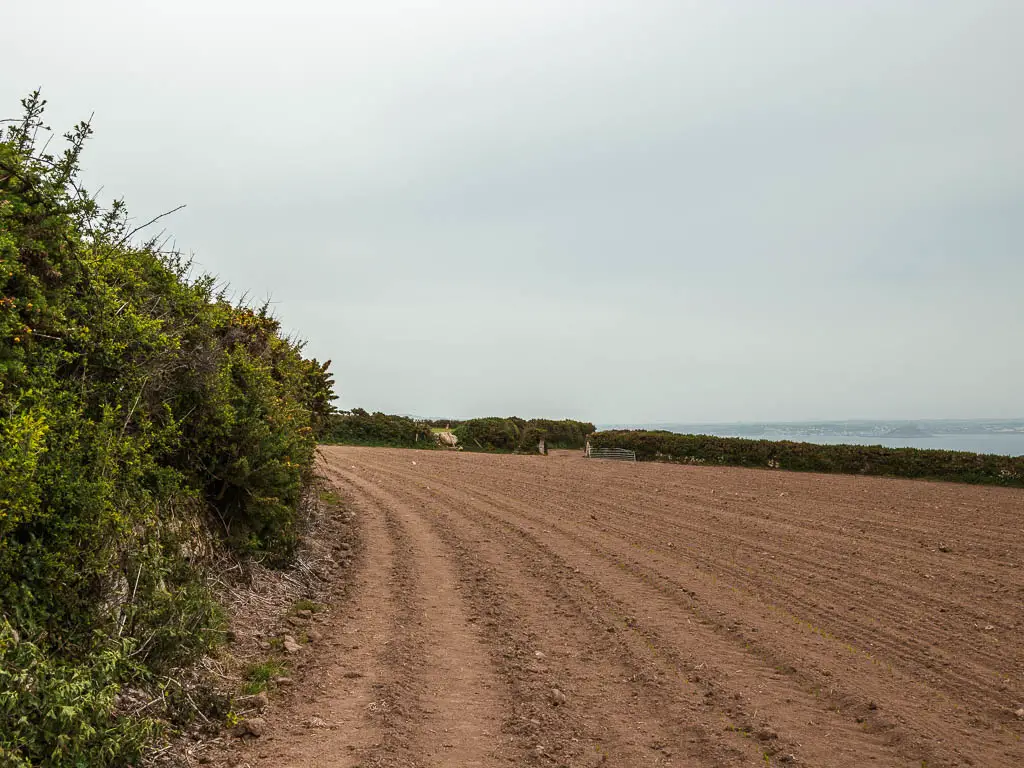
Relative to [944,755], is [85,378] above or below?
above

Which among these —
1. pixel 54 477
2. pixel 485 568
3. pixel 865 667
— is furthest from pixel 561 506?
pixel 54 477

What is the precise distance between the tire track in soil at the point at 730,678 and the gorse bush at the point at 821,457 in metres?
17.9

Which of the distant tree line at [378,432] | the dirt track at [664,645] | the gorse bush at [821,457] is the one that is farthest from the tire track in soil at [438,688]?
the distant tree line at [378,432]

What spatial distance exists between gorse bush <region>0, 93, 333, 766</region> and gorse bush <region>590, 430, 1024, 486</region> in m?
21.5

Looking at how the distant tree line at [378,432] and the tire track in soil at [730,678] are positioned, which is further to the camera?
the distant tree line at [378,432]

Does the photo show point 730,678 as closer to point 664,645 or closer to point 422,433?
point 664,645

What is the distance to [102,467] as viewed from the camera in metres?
4.55

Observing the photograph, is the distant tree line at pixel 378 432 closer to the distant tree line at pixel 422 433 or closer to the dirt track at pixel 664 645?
the distant tree line at pixel 422 433

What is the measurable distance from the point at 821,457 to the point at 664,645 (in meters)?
20.5

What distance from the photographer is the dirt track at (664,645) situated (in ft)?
14.7

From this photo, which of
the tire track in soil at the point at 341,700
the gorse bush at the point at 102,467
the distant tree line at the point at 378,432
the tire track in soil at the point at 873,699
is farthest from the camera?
the distant tree line at the point at 378,432

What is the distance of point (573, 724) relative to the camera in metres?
4.67

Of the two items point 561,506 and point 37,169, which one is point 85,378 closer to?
point 37,169

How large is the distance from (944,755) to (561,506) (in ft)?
32.2
